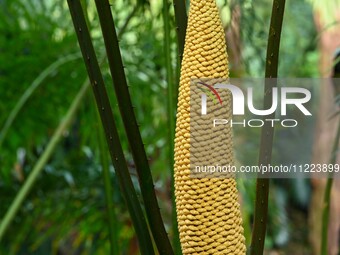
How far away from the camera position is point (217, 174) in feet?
2.40

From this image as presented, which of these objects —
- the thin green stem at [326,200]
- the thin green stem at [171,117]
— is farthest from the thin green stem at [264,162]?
the thin green stem at [326,200]

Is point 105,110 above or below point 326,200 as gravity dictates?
above

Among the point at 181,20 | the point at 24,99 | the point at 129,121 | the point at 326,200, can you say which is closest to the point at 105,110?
the point at 129,121

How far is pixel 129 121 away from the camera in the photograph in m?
0.75

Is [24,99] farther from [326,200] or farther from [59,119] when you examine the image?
[326,200]

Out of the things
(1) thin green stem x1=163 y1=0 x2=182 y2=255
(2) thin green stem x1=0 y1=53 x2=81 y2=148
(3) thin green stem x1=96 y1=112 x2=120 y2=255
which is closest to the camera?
(1) thin green stem x1=163 y1=0 x2=182 y2=255

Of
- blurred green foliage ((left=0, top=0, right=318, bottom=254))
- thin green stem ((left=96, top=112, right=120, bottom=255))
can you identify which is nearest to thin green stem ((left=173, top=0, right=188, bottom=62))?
thin green stem ((left=96, top=112, right=120, bottom=255))

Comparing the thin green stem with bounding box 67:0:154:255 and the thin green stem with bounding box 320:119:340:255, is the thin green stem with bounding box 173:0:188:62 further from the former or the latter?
the thin green stem with bounding box 320:119:340:255

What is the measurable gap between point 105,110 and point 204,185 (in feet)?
0.40

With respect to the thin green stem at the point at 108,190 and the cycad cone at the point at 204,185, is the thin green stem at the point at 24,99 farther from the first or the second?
the cycad cone at the point at 204,185

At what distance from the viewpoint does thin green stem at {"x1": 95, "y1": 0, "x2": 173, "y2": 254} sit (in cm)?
73

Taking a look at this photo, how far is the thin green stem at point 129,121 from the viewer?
28.6 inches

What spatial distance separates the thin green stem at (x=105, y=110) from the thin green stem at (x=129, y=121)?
0.5 inches

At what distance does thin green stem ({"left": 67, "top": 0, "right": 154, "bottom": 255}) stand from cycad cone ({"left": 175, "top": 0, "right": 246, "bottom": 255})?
0.05 metres
